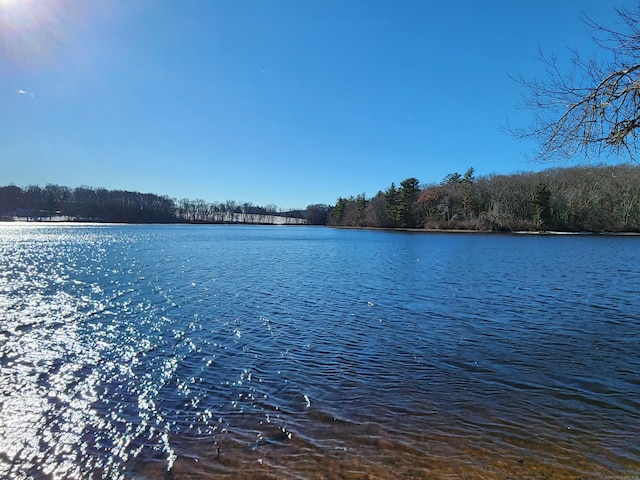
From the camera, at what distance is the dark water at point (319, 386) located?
5.27 m

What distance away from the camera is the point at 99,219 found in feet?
621

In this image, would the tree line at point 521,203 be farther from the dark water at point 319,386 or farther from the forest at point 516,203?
the dark water at point 319,386

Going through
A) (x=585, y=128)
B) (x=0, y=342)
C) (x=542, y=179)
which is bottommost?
(x=0, y=342)

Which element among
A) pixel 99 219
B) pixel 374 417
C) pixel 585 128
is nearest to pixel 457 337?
pixel 374 417

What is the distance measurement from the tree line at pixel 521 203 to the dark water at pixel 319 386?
8879cm

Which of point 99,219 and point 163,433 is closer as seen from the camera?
point 163,433

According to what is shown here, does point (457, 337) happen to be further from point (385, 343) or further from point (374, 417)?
point (374, 417)


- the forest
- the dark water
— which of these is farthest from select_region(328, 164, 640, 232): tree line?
the dark water

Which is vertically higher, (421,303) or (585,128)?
(585,128)

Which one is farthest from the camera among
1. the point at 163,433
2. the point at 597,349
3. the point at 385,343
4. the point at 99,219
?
the point at 99,219

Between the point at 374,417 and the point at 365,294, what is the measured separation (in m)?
11.7

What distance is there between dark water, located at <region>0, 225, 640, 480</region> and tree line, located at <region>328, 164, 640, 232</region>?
88787 mm

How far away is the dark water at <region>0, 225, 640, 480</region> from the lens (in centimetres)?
527

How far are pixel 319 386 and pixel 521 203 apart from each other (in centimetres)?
11048
